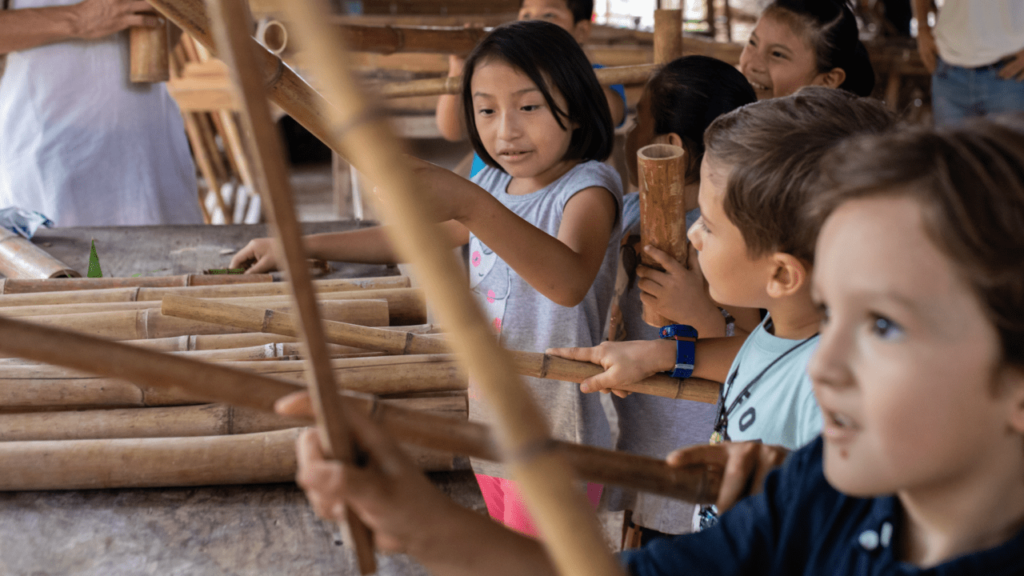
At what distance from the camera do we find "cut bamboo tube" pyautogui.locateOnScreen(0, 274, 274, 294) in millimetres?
1854

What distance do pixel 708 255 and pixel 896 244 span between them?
56cm

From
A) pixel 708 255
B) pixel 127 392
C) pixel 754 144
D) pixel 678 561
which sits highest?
pixel 754 144

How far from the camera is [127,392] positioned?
1.39 metres

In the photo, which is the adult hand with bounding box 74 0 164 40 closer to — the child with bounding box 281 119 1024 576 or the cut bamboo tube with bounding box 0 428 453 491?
the cut bamboo tube with bounding box 0 428 453 491

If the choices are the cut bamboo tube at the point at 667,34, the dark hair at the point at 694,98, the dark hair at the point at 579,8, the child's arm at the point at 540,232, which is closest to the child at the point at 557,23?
the dark hair at the point at 579,8

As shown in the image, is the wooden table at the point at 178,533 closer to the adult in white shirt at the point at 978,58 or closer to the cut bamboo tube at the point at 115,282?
the cut bamboo tube at the point at 115,282

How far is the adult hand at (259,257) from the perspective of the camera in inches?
82.3

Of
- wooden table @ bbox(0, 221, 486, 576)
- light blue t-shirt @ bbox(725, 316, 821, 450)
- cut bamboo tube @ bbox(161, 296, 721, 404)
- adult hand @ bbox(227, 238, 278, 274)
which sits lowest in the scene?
wooden table @ bbox(0, 221, 486, 576)

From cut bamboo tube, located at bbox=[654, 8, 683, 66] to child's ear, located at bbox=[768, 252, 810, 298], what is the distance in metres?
1.41

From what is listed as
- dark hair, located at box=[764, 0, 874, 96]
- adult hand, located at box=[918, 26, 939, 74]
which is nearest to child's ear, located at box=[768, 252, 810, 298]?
dark hair, located at box=[764, 0, 874, 96]

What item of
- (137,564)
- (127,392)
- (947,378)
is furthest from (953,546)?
(127,392)

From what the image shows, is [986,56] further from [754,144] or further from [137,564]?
[137,564]

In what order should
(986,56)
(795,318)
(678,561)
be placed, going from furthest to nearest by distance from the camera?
(986,56)
(795,318)
(678,561)

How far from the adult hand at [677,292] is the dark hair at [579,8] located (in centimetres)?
159
